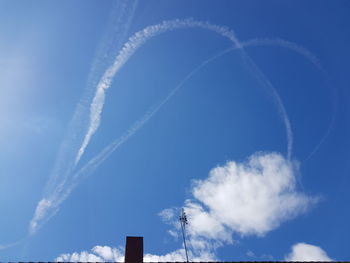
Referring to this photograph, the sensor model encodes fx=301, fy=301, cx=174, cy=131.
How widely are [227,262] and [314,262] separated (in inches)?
147

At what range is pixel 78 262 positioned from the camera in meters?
12.4

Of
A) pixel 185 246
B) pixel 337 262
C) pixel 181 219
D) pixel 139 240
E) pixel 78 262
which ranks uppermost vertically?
pixel 181 219

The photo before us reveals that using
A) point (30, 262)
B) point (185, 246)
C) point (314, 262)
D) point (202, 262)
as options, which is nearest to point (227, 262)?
point (202, 262)

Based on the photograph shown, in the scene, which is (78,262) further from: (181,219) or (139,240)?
(181,219)

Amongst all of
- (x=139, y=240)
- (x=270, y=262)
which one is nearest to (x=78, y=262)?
(x=139, y=240)

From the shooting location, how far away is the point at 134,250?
521 inches

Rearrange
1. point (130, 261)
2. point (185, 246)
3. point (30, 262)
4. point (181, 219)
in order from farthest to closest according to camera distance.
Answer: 1. point (181, 219)
2. point (185, 246)
3. point (130, 261)
4. point (30, 262)

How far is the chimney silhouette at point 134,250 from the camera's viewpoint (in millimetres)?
13023

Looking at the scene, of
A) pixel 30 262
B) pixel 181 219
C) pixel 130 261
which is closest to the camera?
pixel 30 262

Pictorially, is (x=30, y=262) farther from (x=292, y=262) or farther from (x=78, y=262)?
(x=292, y=262)

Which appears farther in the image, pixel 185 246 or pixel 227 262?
pixel 185 246

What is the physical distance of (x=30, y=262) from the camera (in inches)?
476

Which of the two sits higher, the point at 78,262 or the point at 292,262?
the point at 78,262

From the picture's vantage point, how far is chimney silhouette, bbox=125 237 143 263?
13023 mm
